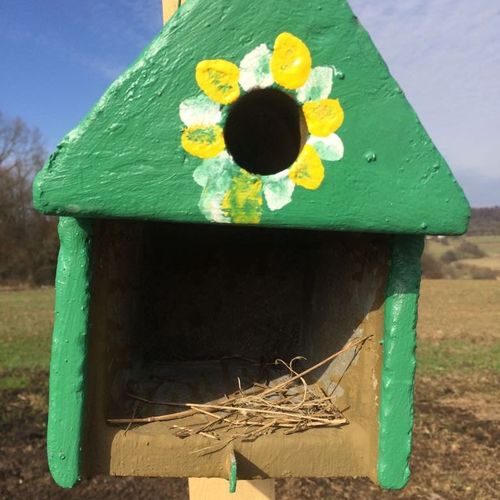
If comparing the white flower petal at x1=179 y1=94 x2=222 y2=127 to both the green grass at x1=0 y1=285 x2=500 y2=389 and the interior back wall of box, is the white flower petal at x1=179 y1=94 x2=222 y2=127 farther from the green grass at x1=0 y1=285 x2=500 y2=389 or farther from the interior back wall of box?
the green grass at x1=0 y1=285 x2=500 y2=389

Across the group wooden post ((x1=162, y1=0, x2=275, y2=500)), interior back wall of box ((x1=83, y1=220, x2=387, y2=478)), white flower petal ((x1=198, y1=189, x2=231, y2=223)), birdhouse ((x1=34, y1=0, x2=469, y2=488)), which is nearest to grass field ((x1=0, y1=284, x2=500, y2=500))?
interior back wall of box ((x1=83, y1=220, x2=387, y2=478))

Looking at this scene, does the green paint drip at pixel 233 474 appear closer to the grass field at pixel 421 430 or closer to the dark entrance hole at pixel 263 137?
the dark entrance hole at pixel 263 137

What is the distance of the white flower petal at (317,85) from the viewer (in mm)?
1027

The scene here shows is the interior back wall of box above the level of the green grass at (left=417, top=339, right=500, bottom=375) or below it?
above

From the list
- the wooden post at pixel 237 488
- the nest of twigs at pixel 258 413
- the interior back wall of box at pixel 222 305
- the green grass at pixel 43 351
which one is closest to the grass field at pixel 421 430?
the green grass at pixel 43 351

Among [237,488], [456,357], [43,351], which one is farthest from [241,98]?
[456,357]

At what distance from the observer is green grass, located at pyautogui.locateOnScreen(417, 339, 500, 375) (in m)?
7.91

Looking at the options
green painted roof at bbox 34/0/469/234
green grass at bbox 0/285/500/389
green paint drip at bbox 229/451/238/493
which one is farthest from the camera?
green grass at bbox 0/285/500/389

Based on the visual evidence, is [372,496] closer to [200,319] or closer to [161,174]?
[200,319]

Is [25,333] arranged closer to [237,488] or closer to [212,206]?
[237,488]

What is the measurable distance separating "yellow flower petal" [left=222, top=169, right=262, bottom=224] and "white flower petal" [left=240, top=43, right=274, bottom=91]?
170mm

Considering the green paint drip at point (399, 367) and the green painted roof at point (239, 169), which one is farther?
the green paint drip at point (399, 367)

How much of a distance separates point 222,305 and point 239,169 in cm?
110

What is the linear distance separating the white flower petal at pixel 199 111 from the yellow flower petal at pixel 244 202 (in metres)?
0.12
